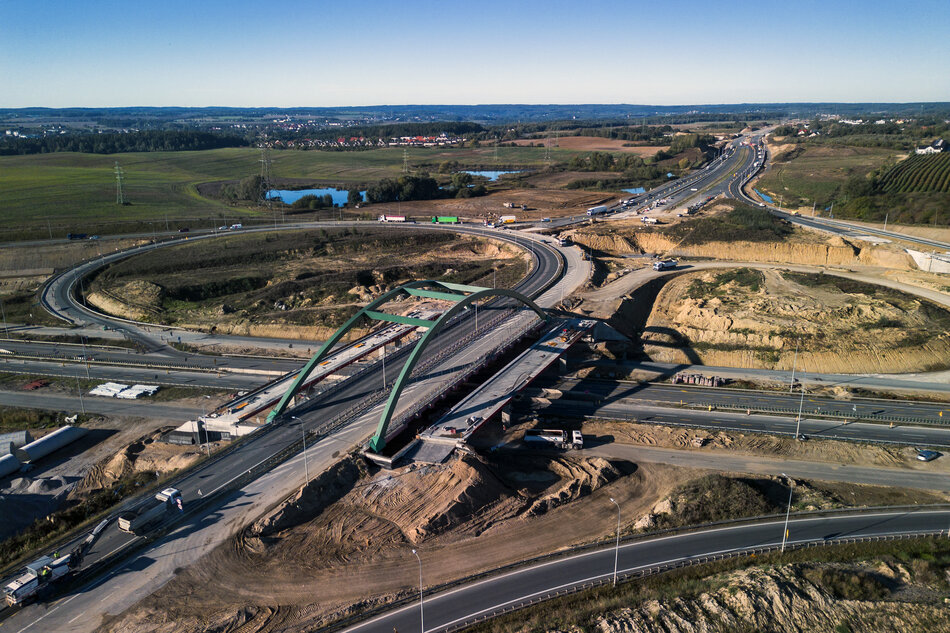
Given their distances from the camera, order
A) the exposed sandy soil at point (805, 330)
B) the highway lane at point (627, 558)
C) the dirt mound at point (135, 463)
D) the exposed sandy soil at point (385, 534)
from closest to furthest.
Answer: the exposed sandy soil at point (385, 534)
the highway lane at point (627, 558)
the dirt mound at point (135, 463)
the exposed sandy soil at point (805, 330)

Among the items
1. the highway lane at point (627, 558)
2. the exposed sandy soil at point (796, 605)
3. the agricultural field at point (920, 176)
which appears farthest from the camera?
the agricultural field at point (920, 176)

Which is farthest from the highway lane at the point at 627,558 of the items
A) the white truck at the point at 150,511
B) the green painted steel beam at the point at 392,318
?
the green painted steel beam at the point at 392,318

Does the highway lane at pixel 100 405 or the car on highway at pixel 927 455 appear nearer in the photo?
the car on highway at pixel 927 455

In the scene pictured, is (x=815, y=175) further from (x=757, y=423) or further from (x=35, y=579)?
(x=35, y=579)

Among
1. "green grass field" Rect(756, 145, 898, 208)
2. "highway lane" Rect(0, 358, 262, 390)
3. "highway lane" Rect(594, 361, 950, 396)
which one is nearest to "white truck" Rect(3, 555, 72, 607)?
"highway lane" Rect(0, 358, 262, 390)

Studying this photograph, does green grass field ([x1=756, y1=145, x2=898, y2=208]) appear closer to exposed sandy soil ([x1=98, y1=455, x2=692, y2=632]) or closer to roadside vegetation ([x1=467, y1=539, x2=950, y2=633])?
roadside vegetation ([x1=467, y1=539, x2=950, y2=633])

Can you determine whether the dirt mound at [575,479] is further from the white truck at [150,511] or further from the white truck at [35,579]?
the white truck at [35,579]
